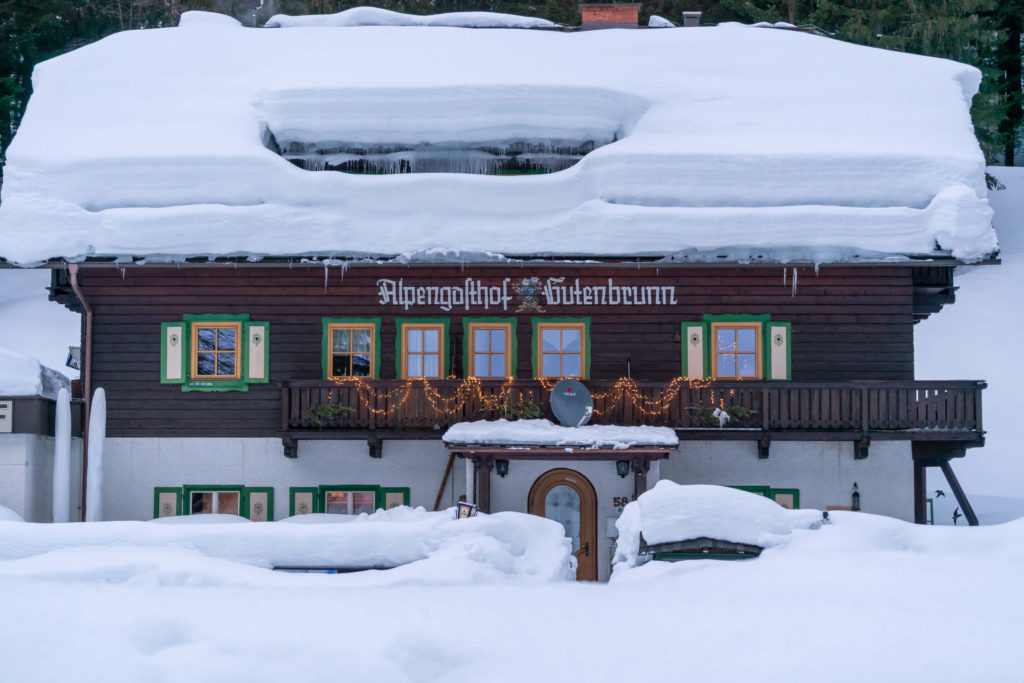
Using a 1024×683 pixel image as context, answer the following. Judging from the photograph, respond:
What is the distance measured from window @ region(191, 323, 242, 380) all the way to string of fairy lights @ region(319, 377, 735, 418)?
7.38 feet

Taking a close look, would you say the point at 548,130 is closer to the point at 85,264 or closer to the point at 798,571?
the point at 85,264

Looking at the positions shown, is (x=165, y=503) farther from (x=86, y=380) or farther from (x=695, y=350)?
(x=695, y=350)

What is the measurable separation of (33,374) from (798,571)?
14.1 meters

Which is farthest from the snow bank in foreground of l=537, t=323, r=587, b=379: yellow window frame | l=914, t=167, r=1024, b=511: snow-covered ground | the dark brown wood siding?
l=914, t=167, r=1024, b=511: snow-covered ground

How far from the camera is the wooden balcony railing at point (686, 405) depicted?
60.4 ft

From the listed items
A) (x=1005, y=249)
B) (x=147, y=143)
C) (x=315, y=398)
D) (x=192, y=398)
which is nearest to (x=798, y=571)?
(x=315, y=398)

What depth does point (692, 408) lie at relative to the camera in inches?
731

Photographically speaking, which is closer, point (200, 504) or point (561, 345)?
Result: point (200, 504)

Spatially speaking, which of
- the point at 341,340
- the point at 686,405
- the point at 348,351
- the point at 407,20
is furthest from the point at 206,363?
the point at 407,20

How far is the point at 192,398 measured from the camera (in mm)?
19562

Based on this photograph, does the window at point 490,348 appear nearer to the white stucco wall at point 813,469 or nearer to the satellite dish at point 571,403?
the satellite dish at point 571,403

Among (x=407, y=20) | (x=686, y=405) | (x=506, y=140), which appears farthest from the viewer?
(x=407, y=20)

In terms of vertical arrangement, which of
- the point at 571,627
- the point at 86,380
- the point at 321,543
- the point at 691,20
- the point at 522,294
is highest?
the point at 691,20

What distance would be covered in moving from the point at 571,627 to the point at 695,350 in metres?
12.0
